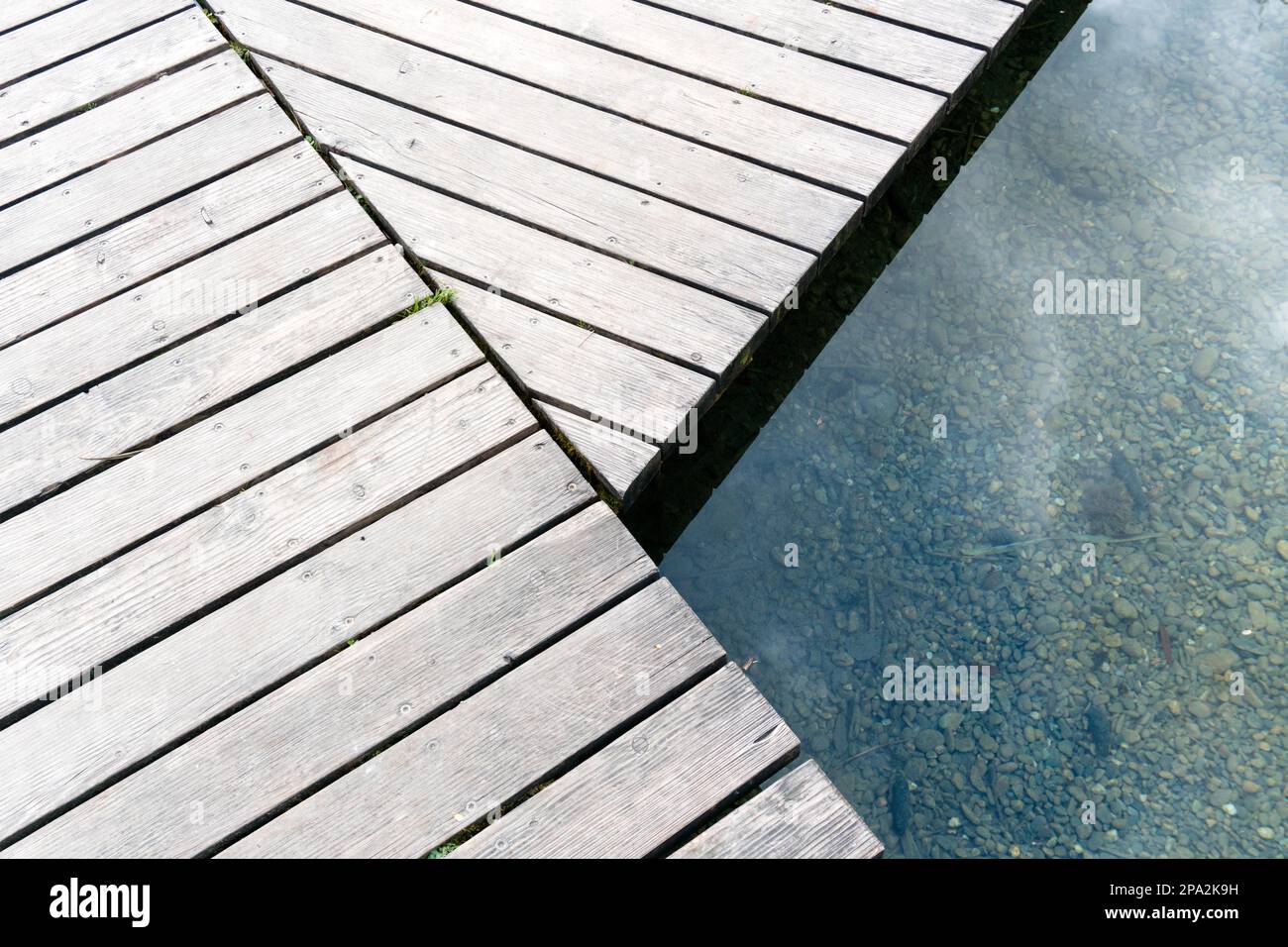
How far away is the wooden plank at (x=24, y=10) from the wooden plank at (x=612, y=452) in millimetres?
2057

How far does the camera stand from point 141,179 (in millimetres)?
2637

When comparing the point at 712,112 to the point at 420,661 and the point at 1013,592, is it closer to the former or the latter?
the point at 1013,592

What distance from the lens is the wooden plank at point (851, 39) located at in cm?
284

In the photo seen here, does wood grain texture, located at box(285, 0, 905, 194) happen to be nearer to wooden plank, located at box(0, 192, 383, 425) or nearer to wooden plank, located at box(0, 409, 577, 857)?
wooden plank, located at box(0, 192, 383, 425)

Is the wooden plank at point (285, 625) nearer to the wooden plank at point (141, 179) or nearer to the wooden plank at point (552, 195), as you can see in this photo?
the wooden plank at point (552, 195)

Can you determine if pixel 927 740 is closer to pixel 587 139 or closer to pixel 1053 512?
pixel 1053 512

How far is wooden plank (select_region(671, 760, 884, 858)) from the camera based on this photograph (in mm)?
1790

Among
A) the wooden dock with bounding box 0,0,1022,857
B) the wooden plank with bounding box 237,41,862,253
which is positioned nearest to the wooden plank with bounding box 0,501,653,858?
the wooden dock with bounding box 0,0,1022,857

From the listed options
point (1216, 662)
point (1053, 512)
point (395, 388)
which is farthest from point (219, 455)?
point (1216, 662)

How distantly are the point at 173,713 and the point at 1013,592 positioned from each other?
175cm

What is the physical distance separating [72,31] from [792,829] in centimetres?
287

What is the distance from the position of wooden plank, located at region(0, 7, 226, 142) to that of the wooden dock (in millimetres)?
12

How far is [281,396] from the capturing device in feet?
7.41
